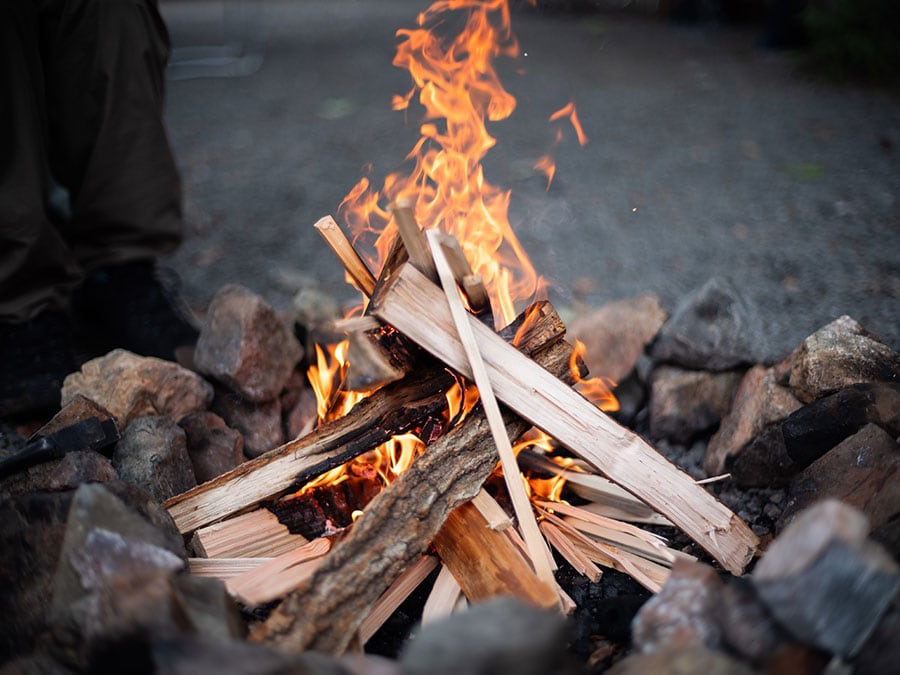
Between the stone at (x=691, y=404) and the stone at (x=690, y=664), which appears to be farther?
the stone at (x=691, y=404)

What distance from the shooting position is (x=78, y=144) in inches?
109

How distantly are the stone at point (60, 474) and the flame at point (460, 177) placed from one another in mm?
882

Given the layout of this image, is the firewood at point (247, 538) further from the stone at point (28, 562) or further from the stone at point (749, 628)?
the stone at point (749, 628)

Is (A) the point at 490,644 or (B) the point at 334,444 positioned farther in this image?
(B) the point at 334,444

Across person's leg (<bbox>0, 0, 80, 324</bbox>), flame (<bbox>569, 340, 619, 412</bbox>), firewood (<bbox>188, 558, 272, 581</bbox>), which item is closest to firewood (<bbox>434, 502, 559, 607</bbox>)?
firewood (<bbox>188, 558, 272, 581</bbox>)

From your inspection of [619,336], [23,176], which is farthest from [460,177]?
[23,176]

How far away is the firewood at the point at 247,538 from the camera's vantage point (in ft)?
5.40

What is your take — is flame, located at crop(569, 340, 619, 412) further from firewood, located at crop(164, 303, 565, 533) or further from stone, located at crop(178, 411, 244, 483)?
stone, located at crop(178, 411, 244, 483)

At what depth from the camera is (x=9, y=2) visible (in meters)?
2.41

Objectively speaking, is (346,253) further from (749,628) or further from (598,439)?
(749,628)

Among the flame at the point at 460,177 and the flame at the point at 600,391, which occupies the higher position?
the flame at the point at 460,177

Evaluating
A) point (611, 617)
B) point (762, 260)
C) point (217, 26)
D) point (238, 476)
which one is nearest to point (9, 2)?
point (238, 476)

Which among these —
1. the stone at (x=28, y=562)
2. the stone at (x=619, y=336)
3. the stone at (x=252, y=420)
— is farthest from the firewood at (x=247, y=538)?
the stone at (x=619, y=336)

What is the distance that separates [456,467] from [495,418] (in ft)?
0.45
